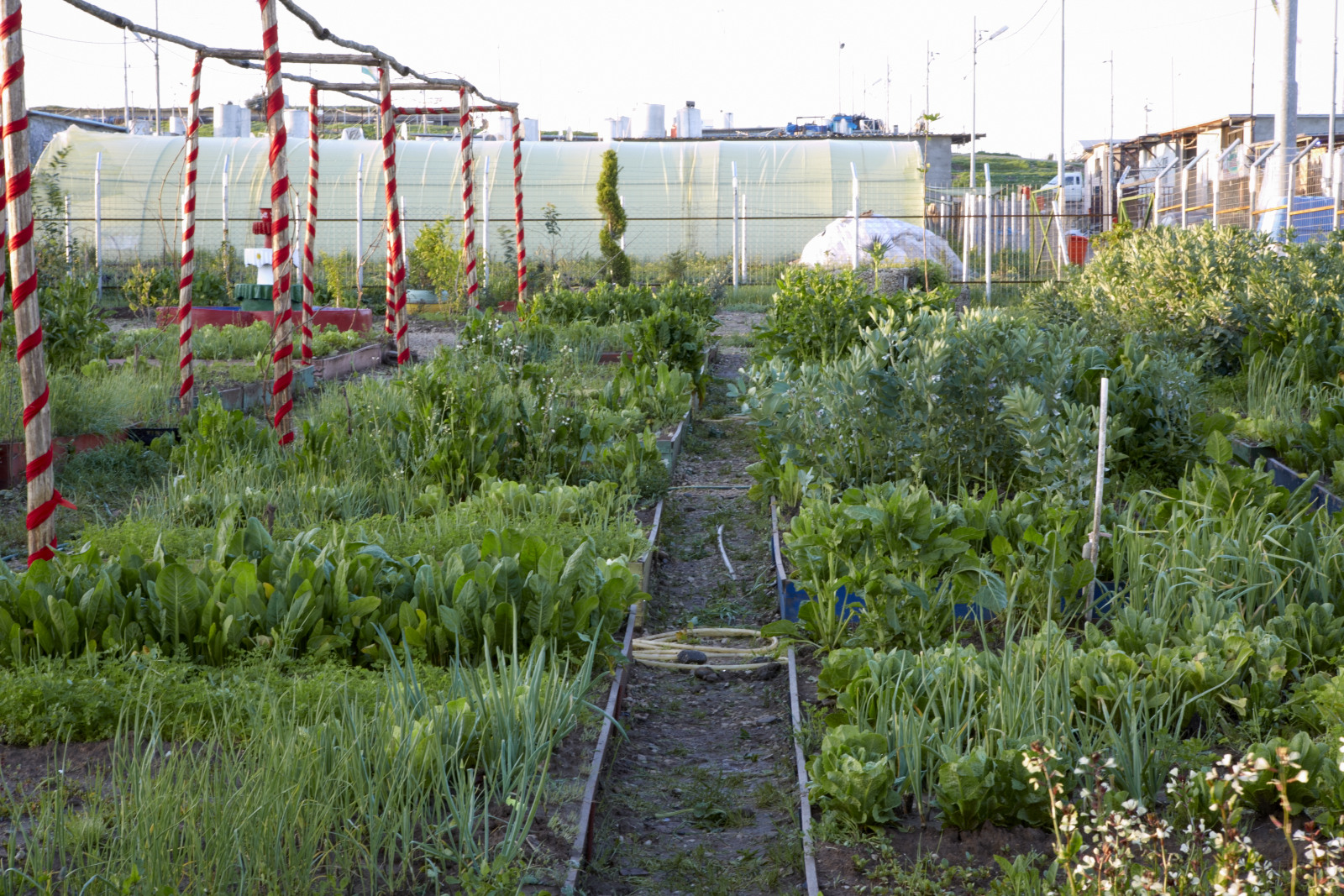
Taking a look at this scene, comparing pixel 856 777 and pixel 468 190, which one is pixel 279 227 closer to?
pixel 856 777

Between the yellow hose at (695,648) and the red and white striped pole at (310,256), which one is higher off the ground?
the red and white striped pole at (310,256)

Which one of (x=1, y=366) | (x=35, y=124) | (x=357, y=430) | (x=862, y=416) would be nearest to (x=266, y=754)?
(x=862, y=416)

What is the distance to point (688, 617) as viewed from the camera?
15.6 feet

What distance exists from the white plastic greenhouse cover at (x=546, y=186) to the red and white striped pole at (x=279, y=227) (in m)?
17.4

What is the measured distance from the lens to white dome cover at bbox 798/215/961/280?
20984 mm

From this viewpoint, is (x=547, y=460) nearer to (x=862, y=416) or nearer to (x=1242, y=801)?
(x=862, y=416)

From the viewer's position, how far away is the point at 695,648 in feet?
13.7

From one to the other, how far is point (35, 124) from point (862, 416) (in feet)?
89.4

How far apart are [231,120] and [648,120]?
618 inches

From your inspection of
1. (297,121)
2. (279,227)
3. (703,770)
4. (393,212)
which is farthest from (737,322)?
(297,121)

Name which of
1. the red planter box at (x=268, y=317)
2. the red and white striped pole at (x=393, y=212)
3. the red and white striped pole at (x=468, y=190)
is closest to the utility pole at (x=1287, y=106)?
the red and white striped pole at (x=468, y=190)

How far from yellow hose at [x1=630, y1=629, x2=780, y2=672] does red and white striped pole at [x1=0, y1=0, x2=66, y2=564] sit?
224 cm

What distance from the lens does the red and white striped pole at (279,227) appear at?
6199 millimetres

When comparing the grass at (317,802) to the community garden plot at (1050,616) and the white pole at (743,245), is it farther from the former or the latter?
the white pole at (743,245)
